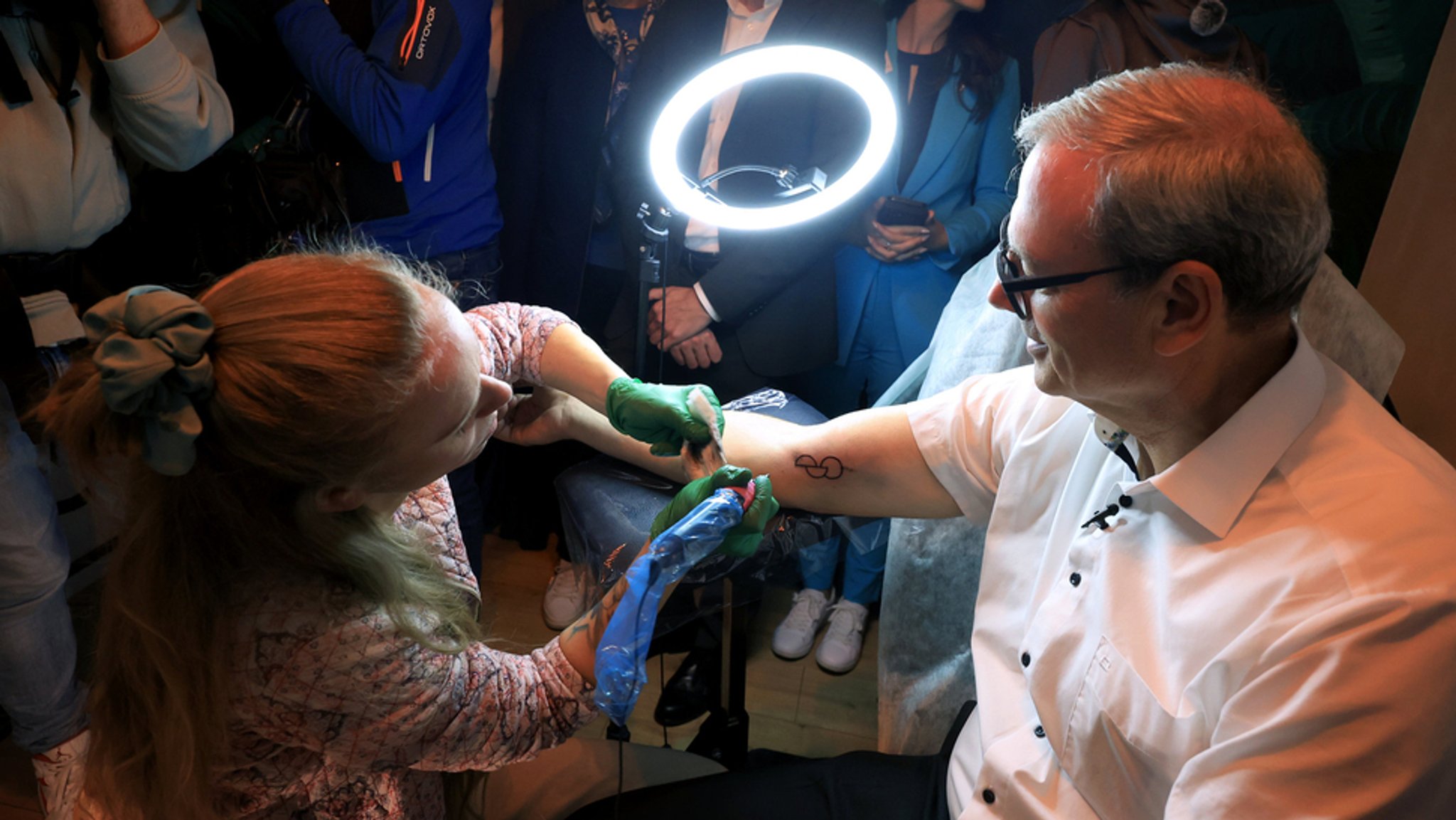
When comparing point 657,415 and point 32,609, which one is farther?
point 32,609

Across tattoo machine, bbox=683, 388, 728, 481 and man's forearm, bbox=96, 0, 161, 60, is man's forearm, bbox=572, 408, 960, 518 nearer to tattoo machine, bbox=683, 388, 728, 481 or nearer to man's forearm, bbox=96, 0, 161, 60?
tattoo machine, bbox=683, 388, 728, 481

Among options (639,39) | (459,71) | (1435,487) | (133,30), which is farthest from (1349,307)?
(133,30)

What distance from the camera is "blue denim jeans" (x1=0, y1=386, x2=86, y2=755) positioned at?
1782 mm

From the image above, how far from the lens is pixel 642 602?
1150mm

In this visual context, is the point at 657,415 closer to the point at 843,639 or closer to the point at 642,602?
the point at 642,602

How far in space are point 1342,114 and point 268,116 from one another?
2.45 m

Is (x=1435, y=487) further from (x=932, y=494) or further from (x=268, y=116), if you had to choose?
(x=268, y=116)

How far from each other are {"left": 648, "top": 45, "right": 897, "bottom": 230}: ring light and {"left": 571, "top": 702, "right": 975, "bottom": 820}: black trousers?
871mm

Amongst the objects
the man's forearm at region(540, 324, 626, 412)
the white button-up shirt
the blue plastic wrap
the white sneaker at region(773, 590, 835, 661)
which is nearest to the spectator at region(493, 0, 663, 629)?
the white sneaker at region(773, 590, 835, 661)

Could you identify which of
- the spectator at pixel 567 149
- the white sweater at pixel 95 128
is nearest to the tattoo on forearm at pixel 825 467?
the spectator at pixel 567 149

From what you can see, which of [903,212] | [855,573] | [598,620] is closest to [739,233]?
[903,212]

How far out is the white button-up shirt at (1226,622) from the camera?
0.93 m

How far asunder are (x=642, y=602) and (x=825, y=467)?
1.67 feet

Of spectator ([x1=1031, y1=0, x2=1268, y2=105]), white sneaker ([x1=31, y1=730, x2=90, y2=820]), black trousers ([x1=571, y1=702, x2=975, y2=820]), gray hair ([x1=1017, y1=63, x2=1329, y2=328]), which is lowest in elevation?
white sneaker ([x1=31, y1=730, x2=90, y2=820])
